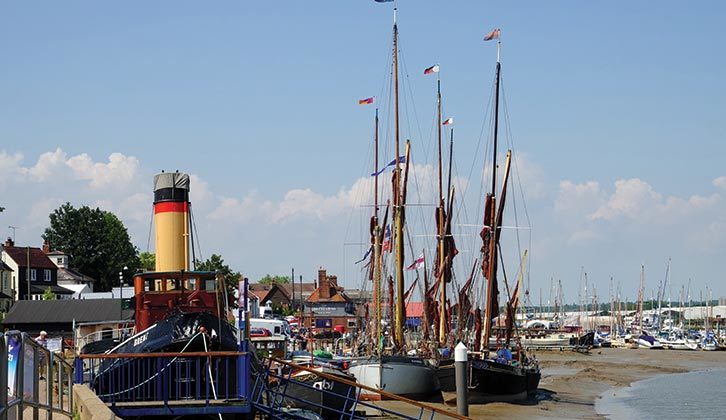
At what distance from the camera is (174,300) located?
75.9ft

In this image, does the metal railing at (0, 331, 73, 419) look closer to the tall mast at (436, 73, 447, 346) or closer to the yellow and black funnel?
the yellow and black funnel

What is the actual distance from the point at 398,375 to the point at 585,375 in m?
31.4

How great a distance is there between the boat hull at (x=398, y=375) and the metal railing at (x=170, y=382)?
21676 millimetres

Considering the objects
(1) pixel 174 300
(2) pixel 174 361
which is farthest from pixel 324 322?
(2) pixel 174 361

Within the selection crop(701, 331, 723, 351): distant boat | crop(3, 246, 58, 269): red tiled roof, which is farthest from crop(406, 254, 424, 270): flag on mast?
crop(701, 331, 723, 351): distant boat

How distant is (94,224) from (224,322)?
10281 centimetres

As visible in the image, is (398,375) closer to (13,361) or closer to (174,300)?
(174,300)

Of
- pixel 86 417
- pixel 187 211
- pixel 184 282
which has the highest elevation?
pixel 187 211

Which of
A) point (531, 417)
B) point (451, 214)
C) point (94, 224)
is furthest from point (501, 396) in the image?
point (94, 224)

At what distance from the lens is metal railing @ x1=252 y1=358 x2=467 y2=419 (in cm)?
2066

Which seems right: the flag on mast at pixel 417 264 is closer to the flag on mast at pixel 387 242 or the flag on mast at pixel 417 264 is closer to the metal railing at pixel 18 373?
the flag on mast at pixel 387 242

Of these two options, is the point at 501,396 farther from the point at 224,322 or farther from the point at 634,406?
the point at 224,322

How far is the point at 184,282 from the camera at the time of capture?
2322 centimetres

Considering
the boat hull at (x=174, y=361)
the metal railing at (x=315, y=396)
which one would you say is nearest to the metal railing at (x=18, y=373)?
the boat hull at (x=174, y=361)
